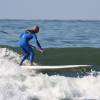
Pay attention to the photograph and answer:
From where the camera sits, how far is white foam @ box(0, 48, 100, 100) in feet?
56.6

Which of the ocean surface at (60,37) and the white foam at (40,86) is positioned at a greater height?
the white foam at (40,86)

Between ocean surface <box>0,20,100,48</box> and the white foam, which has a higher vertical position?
the white foam

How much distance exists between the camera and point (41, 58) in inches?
1124

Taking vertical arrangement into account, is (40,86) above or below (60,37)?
above

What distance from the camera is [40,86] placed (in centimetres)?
1805

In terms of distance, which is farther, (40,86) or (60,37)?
(60,37)

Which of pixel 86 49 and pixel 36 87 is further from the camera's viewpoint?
pixel 86 49

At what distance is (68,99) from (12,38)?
1037 inches

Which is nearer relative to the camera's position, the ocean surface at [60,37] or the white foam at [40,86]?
the white foam at [40,86]

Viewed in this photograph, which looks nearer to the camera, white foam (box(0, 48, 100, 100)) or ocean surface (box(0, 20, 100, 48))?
white foam (box(0, 48, 100, 100))

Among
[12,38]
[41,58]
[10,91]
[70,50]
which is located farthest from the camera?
[12,38]

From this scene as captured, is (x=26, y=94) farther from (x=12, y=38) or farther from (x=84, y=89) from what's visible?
(x=12, y=38)

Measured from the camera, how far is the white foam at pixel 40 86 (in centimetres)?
1724

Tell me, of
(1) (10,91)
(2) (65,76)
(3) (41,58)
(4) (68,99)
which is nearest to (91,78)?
(2) (65,76)
